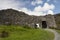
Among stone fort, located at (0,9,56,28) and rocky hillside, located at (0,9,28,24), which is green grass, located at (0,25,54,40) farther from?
rocky hillside, located at (0,9,28,24)

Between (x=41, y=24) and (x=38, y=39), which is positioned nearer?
(x=38, y=39)

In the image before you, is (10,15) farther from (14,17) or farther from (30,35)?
(30,35)

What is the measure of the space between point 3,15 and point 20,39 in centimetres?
5050

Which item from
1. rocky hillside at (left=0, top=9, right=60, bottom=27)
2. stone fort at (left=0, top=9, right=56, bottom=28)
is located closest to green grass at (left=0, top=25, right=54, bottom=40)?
stone fort at (left=0, top=9, right=56, bottom=28)

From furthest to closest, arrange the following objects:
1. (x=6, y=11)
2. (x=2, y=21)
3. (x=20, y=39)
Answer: (x=6, y=11) → (x=2, y=21) → (x=20, y=39)

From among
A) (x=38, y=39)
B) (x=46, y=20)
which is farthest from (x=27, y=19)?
(x=38, y=39)

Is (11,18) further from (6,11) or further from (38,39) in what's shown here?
(38,39)

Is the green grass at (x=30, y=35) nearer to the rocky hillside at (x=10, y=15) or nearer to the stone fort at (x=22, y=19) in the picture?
the stone fort at (x=22, y=19)

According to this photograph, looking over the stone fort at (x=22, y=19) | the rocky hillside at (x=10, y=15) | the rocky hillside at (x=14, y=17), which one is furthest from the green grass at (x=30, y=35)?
the rocky hillside at (x=10, y=15)

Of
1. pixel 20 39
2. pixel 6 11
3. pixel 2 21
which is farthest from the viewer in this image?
pixel 6 11

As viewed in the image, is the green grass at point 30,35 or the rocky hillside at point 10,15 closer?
the green grass at point 30,35

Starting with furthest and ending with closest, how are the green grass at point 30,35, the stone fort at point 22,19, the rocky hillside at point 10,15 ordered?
the rocky hillside at point 10,15 < the stone fort at point 22,19 < the green grass at point 30,35

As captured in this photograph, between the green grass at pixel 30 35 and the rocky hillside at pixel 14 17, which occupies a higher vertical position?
the rocky hillside at pixel 14 17

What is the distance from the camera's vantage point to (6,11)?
8225 cm
